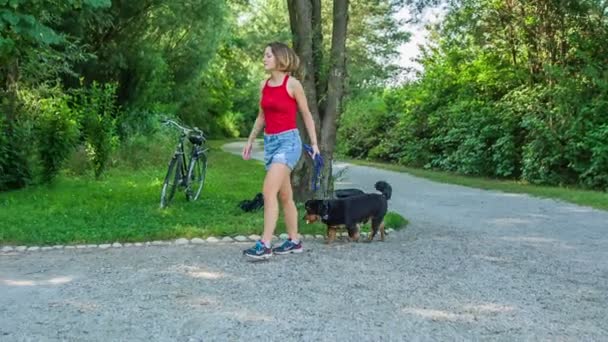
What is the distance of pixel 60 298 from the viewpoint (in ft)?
14.5

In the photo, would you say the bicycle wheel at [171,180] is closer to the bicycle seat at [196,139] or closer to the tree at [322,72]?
the bicycle seat at [196,139]

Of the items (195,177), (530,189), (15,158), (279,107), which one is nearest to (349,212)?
(279,107)

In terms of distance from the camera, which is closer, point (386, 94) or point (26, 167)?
point (26, 167)

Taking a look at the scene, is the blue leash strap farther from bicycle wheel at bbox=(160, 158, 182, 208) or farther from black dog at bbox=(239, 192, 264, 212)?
bicycle wheel at bbox=(160, 158, 182, 208)

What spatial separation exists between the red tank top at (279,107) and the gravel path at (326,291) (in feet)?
3.79

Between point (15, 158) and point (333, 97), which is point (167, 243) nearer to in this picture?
point (333, 97)

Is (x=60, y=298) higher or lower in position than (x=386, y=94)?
lower

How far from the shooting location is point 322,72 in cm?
833

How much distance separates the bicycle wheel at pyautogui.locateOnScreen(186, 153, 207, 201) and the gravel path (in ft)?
10.2

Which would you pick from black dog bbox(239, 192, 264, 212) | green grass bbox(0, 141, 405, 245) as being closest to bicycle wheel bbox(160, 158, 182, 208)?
Result: green grass bbox(0, 141, 405, 245)

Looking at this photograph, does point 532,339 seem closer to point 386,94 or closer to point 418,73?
point 418,73

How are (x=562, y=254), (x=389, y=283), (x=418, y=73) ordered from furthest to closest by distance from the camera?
1. (x=418, y=73)
2. (x=562, y=254)
3. (x=389, y=283)

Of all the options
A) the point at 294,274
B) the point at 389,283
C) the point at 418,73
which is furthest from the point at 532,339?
the point at 418,73

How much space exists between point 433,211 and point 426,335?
622 centimetres
